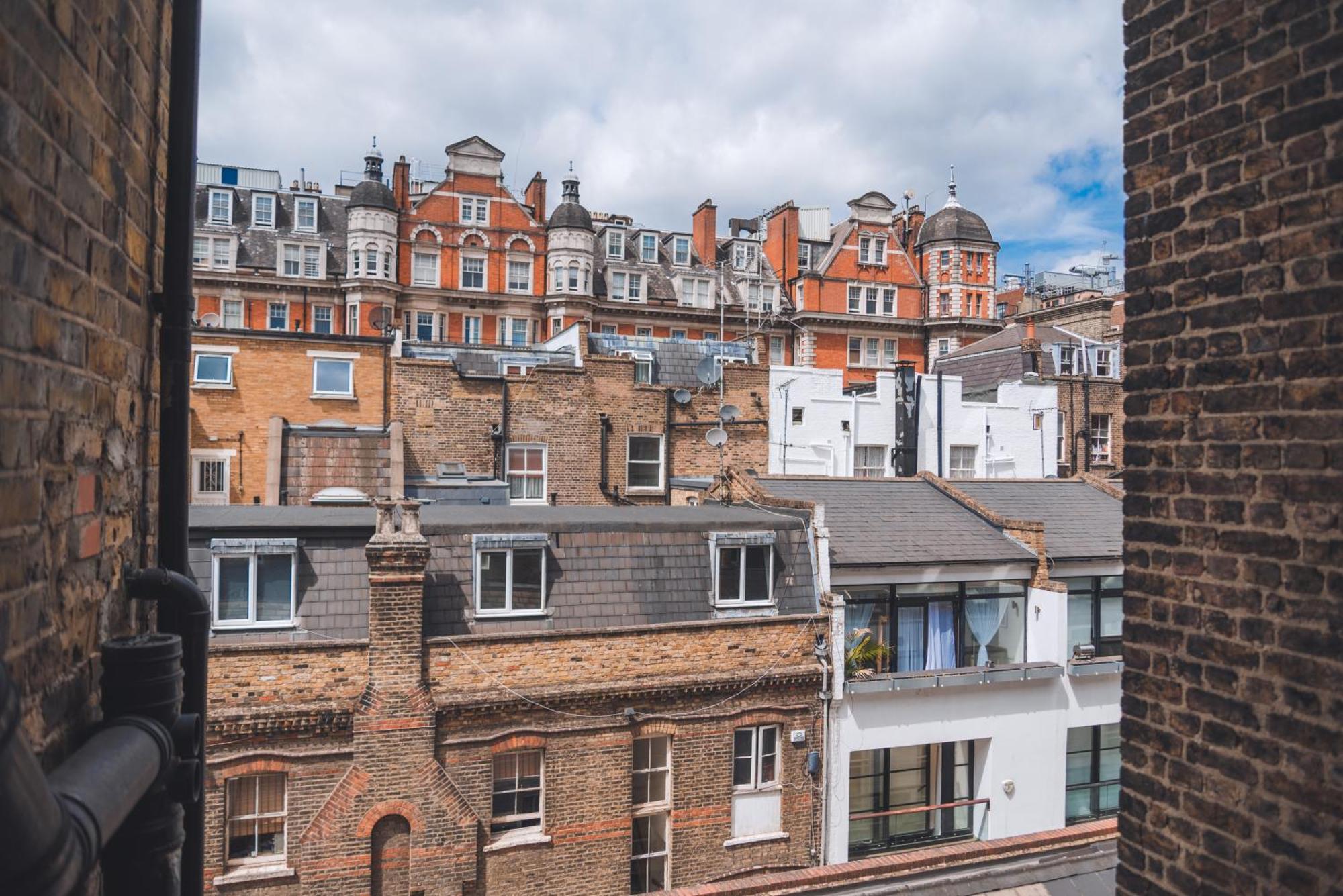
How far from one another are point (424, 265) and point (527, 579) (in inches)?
1368

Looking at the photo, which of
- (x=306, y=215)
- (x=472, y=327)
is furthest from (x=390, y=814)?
(x=306, y=215)

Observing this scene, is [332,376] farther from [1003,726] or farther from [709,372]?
[1003,726]

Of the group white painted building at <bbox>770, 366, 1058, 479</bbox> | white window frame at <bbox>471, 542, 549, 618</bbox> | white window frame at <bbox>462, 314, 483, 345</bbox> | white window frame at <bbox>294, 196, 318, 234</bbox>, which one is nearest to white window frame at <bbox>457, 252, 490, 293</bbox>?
white window frame at <bbox>462, 314, 483, 345</bbox>

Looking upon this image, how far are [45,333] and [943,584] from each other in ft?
50.6

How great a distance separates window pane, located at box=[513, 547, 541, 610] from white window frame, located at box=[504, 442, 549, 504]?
38.1 feet

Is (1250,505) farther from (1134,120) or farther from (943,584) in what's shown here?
(943,584)

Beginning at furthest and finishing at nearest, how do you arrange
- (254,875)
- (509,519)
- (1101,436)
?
(1101,436), (509,519), (254,875)

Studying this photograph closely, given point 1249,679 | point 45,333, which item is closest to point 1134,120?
point 1249,679

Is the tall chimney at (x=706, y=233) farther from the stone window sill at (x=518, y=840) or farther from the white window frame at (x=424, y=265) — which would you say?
the stone window sill at (x=518, y=840)

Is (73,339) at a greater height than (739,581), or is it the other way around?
(73,339)

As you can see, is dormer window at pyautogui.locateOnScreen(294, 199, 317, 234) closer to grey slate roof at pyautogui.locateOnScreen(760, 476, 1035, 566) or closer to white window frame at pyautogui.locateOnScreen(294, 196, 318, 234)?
white window frame at pyautogui.locateOnScreen(294, 196, 318, 234)

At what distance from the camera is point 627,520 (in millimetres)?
14453

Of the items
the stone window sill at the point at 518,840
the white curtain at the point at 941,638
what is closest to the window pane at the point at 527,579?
the stone window sill at the point at 518,840

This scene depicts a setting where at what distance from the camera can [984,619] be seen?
16156mm
